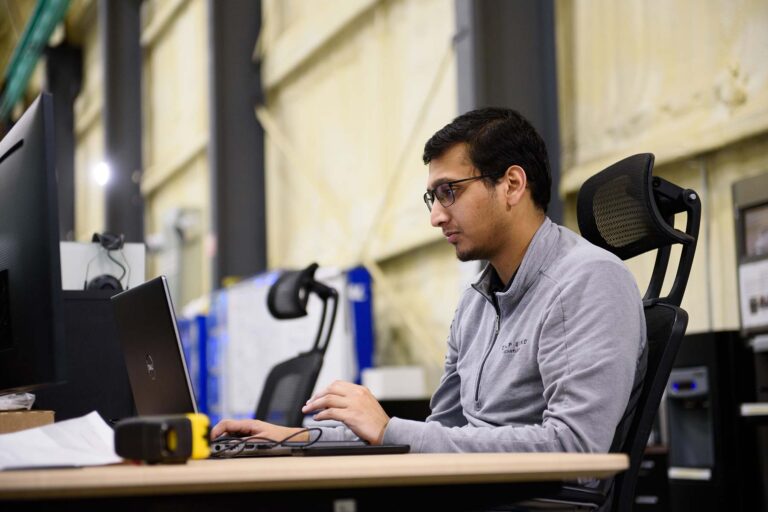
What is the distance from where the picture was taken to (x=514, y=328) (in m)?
2.16

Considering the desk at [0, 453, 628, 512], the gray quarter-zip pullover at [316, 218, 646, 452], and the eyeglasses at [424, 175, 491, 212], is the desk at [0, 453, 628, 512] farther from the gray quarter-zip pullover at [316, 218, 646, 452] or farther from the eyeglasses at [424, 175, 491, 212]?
the eyeglasses at [424, 175, 491, 212]

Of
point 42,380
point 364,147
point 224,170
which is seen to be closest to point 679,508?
point 42,380

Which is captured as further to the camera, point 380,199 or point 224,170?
point 224,170

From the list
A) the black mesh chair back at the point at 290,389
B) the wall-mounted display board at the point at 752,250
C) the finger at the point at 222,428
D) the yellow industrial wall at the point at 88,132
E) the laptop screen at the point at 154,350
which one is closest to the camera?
the laptop screen at the point at 154,350

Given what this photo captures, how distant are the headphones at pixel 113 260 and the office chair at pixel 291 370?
78 centimetres

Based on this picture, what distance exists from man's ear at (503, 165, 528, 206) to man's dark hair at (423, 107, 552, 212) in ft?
0.04

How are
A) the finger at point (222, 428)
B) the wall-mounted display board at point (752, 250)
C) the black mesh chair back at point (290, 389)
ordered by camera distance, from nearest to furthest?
the finger at point (222, 428) → the wall-mounted display board at point (752, 250) → the black mesh chair back at point (290, 389)

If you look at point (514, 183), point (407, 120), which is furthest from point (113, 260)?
point (407, 120)

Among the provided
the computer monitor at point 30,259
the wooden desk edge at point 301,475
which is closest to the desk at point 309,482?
the wooden desk edge at point 301,475

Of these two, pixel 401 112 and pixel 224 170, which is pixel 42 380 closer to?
pixel 401 112

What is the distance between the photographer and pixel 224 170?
26.7 feet

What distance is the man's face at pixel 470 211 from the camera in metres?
2.29

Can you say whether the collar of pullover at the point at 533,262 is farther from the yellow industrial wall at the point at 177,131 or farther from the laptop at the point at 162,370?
the yellow industrial wall at the point at 177,131

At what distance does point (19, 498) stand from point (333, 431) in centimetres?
97
